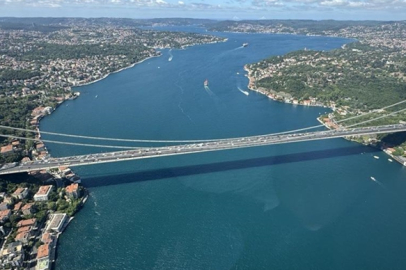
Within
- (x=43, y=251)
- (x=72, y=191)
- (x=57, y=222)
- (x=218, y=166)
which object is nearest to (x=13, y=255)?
(x=43, y=251)

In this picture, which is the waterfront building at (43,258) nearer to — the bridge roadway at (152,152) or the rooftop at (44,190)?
the rooftop at (44,190)

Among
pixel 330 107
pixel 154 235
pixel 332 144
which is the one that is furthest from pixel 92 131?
pixel 330 107

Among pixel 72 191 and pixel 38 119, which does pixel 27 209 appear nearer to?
pixel 72 191

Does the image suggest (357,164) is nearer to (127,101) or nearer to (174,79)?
(127,101)

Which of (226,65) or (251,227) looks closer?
(251,227)

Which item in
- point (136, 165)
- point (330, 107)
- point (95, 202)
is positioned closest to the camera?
point (95, 202)

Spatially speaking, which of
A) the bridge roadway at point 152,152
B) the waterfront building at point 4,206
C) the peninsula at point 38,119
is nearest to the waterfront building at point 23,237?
the peninsula at point 38,119
